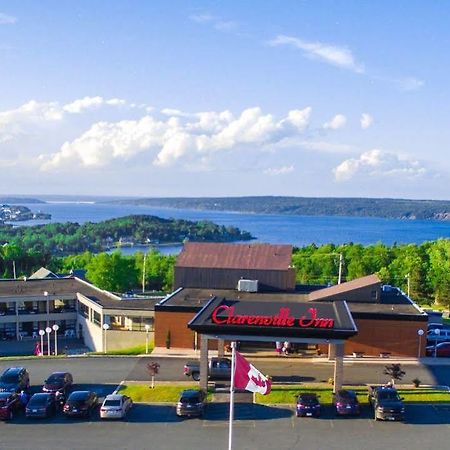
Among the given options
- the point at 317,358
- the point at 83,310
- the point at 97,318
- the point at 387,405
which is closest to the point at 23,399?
the point at 387,405

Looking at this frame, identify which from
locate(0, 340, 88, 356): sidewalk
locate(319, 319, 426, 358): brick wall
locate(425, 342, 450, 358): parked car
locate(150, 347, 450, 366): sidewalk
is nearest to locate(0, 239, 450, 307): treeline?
locate(0, 340, 88, 356): sidewalk

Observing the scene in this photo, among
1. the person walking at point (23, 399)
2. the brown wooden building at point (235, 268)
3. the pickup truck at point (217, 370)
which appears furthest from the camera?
the brown wooden building at point (235, 268)

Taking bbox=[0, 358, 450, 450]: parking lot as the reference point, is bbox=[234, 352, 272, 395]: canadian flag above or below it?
above

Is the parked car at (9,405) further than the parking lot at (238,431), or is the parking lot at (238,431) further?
the parked car at (9,405)

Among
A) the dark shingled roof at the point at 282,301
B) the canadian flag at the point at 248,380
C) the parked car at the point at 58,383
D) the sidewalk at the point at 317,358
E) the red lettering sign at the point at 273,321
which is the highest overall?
the red lettering sign at the point at 273,321

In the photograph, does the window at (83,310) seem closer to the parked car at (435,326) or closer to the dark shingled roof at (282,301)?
the dark shingled roof at (282,301)

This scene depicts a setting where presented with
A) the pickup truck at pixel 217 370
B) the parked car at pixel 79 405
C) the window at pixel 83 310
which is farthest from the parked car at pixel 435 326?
the parked car at pixel 79 405

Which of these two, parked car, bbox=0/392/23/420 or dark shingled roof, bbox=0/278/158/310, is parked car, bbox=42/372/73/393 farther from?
dark shingled roof, bbox=0/278/158/310
